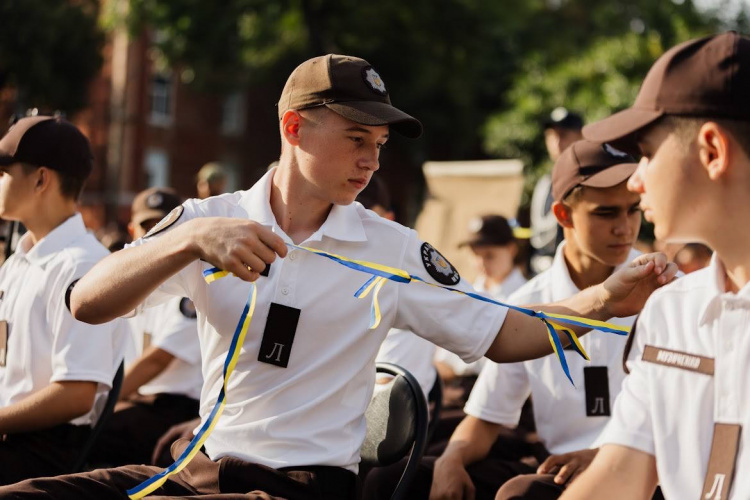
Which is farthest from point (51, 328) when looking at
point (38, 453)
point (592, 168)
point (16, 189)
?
point (592, 168)

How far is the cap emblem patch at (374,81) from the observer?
3.08m

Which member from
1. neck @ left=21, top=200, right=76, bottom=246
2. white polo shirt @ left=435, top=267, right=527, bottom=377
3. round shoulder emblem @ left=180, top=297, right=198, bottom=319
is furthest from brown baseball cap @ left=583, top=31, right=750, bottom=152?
white polo shirt @ left=435, top=267, right=527, bottom=377

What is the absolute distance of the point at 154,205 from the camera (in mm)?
5930

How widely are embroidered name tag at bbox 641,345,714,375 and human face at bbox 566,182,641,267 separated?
5.43 ft

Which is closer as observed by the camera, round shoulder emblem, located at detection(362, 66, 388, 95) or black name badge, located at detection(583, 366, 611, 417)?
round shoulder emblem, located at detection(362, 66, 388, 95)

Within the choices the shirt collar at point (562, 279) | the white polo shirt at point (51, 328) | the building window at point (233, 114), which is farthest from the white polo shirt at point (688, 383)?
the building window at point (233, 114)

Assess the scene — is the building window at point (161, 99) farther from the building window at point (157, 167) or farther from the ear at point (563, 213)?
the ear at point (563, 213)

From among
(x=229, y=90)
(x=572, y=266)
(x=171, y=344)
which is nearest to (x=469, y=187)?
(x=171, y=344)

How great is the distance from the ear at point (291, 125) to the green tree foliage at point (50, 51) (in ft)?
68.1

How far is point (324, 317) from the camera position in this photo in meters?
3.00

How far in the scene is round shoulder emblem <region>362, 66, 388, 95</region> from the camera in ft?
10.1

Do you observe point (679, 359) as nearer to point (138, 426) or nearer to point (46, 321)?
point (46, 321)

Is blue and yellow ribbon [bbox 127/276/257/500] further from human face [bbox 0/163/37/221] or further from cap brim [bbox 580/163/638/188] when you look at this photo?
human face [bbox 0/163/37/221]

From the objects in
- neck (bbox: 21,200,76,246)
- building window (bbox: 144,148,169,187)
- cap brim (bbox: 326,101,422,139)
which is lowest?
neck (bbox: 21,200,76,246)
